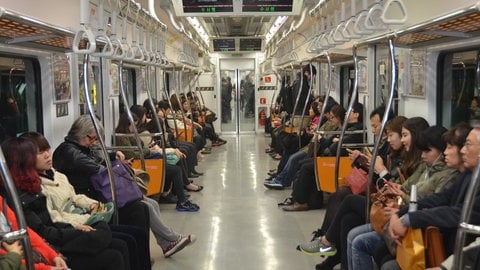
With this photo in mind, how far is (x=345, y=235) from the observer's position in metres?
4.04

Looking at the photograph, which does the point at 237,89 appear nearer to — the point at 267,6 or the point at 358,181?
the point at 267,6

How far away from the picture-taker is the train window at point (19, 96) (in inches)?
172

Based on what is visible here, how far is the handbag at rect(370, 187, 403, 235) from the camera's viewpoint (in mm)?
3447

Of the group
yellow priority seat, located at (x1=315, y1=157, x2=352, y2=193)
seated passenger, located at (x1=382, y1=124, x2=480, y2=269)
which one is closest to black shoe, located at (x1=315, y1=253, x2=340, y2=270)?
seated passenger, located at (x1=382, y1=124, x2=480, y2=269)

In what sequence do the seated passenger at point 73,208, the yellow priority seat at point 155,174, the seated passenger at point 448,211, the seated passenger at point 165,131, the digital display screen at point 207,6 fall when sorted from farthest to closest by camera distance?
the seated passenger at point 165,131 < the yellow priority seat at point 155,174 < the digital display screen at point 207,6 < the seated passenger at point 73,208 < the seated passenger at point 448,211

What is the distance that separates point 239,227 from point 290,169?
6.72 ft

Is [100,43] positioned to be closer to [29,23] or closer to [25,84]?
[25,84]

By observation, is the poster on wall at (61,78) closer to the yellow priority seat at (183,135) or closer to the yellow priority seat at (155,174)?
the yellow priority seat at (155,174)

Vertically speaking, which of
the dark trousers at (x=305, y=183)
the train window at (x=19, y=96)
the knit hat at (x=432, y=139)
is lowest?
the dark trousers at (x=305, y=183)

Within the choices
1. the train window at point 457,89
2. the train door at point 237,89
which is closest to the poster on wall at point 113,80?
the train window at point 457,89

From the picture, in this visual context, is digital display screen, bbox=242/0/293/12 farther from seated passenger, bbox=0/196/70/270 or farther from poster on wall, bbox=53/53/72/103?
seated passenger, bbox=0/196/70/270

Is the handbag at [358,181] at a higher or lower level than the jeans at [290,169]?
higher

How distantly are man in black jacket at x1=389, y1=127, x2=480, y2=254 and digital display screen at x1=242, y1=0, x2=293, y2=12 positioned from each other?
140 inches

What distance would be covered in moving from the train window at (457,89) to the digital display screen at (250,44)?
1099 cm
